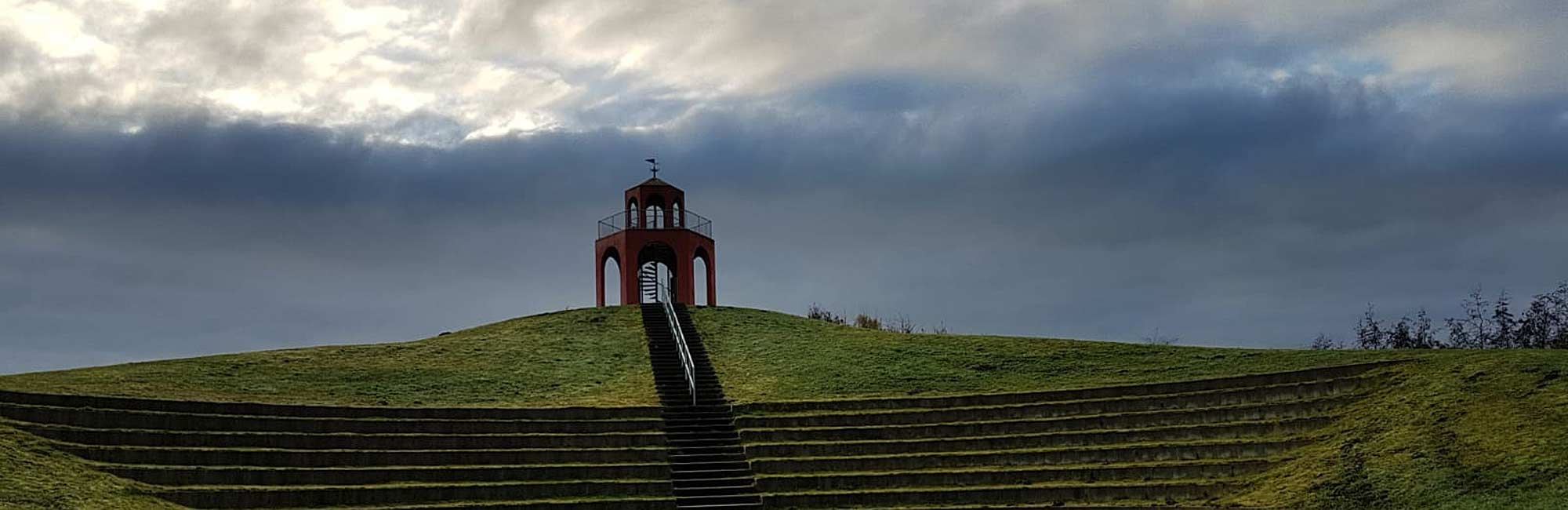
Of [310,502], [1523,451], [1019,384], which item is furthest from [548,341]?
[1523,451]

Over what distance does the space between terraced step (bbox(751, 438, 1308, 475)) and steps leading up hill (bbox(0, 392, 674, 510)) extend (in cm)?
241

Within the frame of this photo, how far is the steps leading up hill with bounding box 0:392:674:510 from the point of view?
66.7 feet

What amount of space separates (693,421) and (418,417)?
16.6 feet

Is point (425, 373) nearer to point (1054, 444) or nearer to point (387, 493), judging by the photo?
point (387, 493)

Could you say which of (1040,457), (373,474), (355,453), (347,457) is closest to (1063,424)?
(1040,457)

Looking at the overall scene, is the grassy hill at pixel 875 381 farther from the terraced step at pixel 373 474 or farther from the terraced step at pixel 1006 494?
the terraced step at pixel 1006 494

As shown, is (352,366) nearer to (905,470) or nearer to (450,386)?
(450,386)

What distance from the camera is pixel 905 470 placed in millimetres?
22797

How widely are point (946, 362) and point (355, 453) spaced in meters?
13.7

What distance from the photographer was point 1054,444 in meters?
23.1

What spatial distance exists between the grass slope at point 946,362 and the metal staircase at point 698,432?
1.74ft

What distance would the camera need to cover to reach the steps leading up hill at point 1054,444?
21141 millimetres

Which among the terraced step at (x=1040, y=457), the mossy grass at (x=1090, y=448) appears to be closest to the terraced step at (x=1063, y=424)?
the mossy grass at (x=1090, y=448)

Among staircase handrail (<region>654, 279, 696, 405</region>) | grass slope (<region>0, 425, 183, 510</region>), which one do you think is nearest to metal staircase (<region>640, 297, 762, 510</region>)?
staircase handrail (<region>654, 279, 696, 405</region>)
